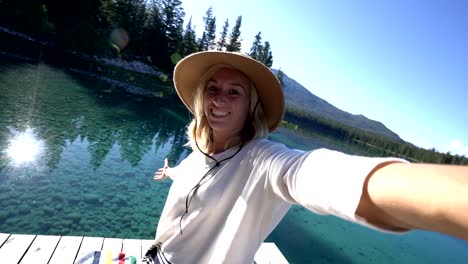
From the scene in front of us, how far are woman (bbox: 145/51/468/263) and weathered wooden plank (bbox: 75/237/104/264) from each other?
5.94ft

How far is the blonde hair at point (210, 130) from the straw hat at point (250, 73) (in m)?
0.04

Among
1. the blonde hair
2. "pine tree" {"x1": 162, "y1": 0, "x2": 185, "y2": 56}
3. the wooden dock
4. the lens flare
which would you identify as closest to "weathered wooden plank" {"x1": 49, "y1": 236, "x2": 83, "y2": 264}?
the wooden dock

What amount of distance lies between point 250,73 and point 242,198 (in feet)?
2.42

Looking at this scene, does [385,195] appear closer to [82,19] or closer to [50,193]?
[50,193]

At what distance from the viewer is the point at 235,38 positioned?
57.5 m

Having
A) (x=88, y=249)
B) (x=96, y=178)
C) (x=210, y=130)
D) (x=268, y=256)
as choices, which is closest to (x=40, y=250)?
(x=88, y=249)

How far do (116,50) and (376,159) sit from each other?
4613 cm

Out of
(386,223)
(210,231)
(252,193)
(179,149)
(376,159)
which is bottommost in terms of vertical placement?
(179,149)

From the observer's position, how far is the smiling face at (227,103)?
1646 mm

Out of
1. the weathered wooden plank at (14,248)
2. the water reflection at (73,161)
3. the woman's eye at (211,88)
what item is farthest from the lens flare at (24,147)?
the woman's eye at (211,88)

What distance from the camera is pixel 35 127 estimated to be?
969 centimetres

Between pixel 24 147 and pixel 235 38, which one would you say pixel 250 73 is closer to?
pixel 24 147

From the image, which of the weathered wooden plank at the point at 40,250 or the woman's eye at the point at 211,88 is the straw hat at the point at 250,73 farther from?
the weathered wooden plank at the point at 40,250

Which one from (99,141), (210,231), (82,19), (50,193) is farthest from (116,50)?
(210,231)
